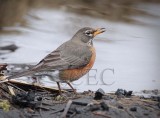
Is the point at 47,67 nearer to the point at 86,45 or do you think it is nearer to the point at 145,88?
the point at 86,45

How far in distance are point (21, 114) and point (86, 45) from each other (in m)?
2.15

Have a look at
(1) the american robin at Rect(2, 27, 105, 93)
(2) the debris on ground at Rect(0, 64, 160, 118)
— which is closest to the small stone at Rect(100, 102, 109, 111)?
(2) the debris on ground at Rect(0, 64, 160, 118)

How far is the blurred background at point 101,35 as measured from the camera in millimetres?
9312

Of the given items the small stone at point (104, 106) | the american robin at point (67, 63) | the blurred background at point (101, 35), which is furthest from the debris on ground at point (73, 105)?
the blurred background at point (101, 35)

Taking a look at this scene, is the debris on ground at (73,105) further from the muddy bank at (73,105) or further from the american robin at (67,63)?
the american robin at (67,63)

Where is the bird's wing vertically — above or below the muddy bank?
above

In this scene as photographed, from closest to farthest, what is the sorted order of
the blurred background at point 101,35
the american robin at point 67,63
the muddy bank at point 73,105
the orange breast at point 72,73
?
the muddy bank at point 73,105
the american robin at point 67,63
the orange breast at point 72,73
the blurred background at point 101,35

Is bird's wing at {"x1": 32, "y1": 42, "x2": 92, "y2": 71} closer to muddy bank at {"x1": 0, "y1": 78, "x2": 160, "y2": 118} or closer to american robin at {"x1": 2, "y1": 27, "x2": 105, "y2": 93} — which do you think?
american robin at {"x1": 2, "y1": 27, "x2": 105, "y2": 93}

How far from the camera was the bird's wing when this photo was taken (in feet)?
23.8

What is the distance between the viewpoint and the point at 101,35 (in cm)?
1255

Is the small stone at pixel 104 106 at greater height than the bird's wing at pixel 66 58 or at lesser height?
lesser

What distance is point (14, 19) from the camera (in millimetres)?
13688

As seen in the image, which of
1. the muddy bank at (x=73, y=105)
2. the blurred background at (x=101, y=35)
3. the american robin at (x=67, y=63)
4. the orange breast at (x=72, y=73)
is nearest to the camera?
the muddy bank at (x=73, y=105)

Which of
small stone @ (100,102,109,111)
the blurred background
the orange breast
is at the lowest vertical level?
small stone @ (100,102,109,111)
